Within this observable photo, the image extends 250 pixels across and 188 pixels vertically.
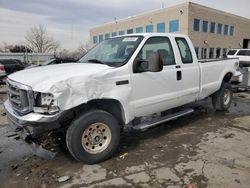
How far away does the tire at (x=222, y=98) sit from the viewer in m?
7.12

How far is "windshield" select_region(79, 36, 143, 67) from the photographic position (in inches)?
178

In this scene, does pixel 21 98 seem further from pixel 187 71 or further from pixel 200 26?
pixel 200 26

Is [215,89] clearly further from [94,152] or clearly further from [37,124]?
[37,124]

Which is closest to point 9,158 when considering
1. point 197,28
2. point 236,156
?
point 236,156

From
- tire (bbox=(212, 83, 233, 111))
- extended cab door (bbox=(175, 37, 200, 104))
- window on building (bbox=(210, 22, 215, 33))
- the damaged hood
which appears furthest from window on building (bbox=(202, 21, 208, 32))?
the damaged hood

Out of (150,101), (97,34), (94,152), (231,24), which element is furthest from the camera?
(97,34)

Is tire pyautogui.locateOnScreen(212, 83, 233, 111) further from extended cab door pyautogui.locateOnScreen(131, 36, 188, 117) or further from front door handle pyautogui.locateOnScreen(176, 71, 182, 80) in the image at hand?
front door handle pyautogui.locateOnScreen(176, 71, 182, 80)

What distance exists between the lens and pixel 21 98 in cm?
375

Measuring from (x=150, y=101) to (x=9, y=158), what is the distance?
2.69 metres

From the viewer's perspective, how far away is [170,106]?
5.32 m

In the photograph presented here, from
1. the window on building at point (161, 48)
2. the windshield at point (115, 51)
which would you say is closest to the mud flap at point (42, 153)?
the windshield at point (115, 51)

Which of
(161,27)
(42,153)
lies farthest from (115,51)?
(161,27)

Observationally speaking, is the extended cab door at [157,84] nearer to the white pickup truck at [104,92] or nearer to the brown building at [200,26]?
the white pickup truck at [104,92]

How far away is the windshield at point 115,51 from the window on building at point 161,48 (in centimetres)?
22
